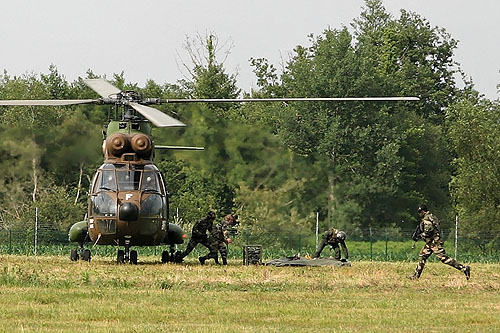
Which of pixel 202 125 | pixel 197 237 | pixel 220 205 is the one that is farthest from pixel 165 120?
pixel 220 205

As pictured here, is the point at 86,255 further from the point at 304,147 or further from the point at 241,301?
the point at 304,147

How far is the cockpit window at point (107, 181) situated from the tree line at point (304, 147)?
7.23 metres

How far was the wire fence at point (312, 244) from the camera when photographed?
4394 cm

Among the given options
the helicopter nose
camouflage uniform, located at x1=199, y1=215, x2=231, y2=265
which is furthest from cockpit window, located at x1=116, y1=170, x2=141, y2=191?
camouflage uniform, located at x1=199, y1=215, x2=231, y2=265

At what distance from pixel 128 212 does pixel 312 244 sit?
18.5m

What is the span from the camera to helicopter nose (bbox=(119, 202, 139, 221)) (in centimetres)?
2862

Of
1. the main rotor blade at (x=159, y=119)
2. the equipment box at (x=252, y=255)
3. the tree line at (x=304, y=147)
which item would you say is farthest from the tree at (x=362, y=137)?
the main rotor blade at (x=159, y=119)

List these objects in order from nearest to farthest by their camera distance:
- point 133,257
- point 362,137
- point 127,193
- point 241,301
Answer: point 241,301, point 127,193, point 133,257, point 362,137

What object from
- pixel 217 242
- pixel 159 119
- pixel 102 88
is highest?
pixel 102 88

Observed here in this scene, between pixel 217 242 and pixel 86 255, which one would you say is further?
pixel 217 242

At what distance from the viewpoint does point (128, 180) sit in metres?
29.2

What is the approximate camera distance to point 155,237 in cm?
2973

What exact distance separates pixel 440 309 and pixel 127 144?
13.0m

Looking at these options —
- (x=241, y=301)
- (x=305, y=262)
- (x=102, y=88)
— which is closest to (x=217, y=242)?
(x=305, y=262)
